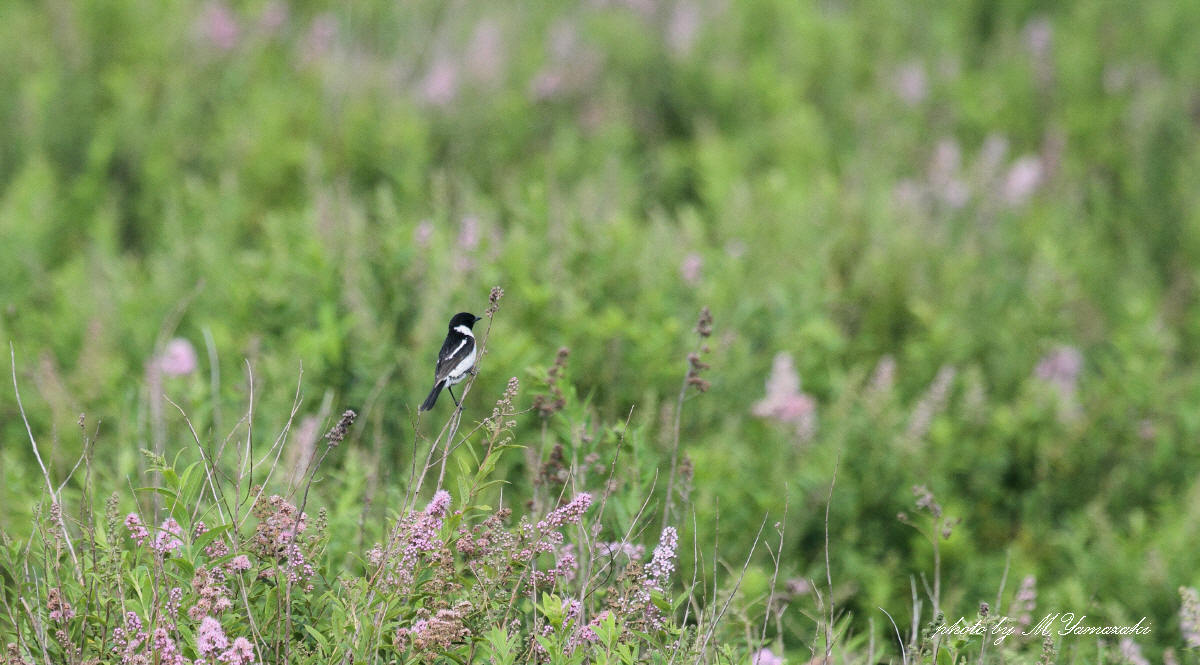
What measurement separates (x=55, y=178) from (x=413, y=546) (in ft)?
16.2

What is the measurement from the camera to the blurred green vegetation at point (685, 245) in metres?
3.82

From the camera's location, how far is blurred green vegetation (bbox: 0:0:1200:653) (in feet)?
12.5

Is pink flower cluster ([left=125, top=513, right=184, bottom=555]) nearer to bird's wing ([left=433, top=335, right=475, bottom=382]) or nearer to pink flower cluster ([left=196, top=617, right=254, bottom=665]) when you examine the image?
pink flower cluster ([left=196, top=617, right=254, bottom=665])

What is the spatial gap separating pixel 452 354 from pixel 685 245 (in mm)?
3183

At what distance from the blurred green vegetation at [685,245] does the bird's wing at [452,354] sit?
340 millimetres

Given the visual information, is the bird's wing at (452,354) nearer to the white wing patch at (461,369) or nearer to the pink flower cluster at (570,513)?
the white wing patch at (461,369)

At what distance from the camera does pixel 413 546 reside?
6.14ft

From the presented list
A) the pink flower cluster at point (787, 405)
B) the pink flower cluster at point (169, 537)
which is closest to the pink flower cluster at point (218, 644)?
the pink flower cluster at point (169, 537)

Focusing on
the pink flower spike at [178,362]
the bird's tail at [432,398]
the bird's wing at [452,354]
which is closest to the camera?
the bird's tail at [432,398]

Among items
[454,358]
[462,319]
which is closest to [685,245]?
[462,319]

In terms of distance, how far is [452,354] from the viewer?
2.02 metres

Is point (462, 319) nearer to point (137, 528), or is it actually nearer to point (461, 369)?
point (461, 369)

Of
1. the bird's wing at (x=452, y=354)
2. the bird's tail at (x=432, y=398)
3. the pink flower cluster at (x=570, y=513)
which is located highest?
the bird's wing at (x=452, y=354)

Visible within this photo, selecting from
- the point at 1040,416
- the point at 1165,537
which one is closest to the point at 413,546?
the point at 1165,537
